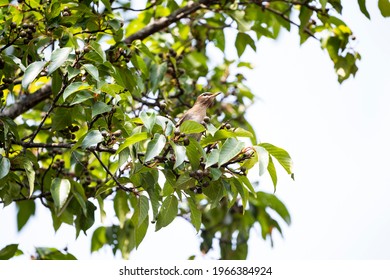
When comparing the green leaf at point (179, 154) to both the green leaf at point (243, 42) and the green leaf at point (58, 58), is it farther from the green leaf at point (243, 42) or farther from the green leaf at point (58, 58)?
the green leaf at point (243, 42)

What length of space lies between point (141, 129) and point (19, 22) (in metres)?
1.10

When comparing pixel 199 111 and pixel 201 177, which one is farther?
pixel 199 111

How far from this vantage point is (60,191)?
152 inches

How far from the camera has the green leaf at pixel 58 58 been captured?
3473 mm

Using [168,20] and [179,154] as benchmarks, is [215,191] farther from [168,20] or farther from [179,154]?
[168,20]

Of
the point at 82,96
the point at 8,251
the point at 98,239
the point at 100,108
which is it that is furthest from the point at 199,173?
the point at 98,239

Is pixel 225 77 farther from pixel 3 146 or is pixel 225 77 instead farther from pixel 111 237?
pixel 3 146

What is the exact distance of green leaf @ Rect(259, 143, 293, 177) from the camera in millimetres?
3289

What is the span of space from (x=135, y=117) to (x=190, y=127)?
968mm

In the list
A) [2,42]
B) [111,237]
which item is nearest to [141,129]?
[2,42]

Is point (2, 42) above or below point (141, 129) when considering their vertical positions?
above

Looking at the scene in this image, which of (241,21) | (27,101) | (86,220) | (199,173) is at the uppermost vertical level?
(241,21)

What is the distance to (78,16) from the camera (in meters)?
4.12

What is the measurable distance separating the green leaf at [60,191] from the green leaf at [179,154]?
919mm
